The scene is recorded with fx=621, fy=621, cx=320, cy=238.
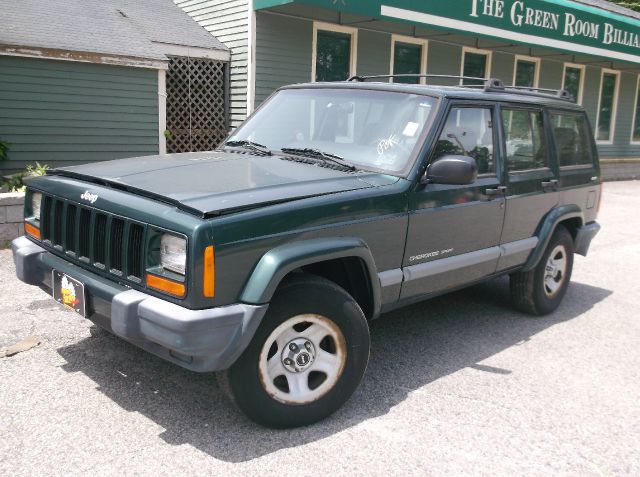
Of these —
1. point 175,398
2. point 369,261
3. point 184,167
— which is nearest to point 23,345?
point 175,398

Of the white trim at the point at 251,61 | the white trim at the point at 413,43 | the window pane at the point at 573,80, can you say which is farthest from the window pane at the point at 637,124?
the white trim at the point at 251,61

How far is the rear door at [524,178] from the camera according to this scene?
461cm

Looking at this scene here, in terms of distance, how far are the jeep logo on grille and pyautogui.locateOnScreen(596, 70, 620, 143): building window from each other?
1935 centimetres

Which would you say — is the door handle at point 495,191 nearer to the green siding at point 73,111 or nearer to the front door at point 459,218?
the front door at point 459,218

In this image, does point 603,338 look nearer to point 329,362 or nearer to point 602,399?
point 602,399

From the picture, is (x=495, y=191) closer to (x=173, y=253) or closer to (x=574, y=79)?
(x=173, y=253)

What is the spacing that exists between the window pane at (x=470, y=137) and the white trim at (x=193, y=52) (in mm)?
8376

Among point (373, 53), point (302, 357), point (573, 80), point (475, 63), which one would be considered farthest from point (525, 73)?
point (302, 357)

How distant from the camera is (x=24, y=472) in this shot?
9.11 ft

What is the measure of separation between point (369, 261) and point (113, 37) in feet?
29.9

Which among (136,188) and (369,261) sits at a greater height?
(136,188)

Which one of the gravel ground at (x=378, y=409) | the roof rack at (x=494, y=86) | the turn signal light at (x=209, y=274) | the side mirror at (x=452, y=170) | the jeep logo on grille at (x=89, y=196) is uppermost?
the roof rack at (x=494, y=86)

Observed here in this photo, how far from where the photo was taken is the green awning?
11.3m

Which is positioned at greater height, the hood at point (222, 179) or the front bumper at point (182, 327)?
the hood at point (222, 179)
